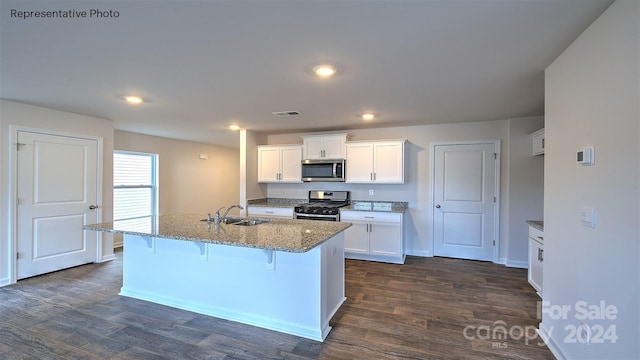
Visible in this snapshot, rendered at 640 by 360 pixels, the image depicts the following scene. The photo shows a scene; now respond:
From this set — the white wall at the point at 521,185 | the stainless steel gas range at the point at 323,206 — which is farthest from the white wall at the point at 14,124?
the white wall at the point at 521,185

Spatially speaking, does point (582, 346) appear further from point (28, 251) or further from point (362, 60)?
point (28, 251)

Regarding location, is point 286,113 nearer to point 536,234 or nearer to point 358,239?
point 358,239

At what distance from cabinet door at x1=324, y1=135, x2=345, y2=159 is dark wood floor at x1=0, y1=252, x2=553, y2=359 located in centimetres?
214

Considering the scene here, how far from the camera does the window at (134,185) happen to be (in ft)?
17.4

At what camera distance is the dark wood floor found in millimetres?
2162

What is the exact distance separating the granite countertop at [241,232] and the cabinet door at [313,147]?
6.71ft

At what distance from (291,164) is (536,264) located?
3817 millimetres

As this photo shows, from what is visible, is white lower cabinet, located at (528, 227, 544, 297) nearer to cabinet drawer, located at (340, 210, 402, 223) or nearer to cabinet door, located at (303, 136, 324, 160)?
cabinet drawer, located at (340, 210, 402, 223)

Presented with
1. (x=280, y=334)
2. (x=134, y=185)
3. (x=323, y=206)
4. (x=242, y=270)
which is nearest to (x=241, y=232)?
(x=242, y=270)

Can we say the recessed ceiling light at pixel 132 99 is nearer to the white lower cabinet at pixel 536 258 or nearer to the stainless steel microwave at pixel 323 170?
the stainless steel microwave at pixel 323 170

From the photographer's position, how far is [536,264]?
3254 mm

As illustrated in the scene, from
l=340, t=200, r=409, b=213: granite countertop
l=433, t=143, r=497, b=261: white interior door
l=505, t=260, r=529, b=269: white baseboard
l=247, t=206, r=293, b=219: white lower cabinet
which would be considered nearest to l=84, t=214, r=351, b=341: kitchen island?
l=247, t=206, r=293, b=219: white lower cabinet

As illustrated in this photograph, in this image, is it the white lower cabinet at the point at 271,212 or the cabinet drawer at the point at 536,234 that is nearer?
the cabinet drawer at the point at 536,234

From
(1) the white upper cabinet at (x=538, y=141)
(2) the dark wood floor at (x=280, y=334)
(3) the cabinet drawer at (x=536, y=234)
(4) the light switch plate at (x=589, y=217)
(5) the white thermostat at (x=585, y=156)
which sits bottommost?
(2) the dark wood floor at (x=280, y=334)
